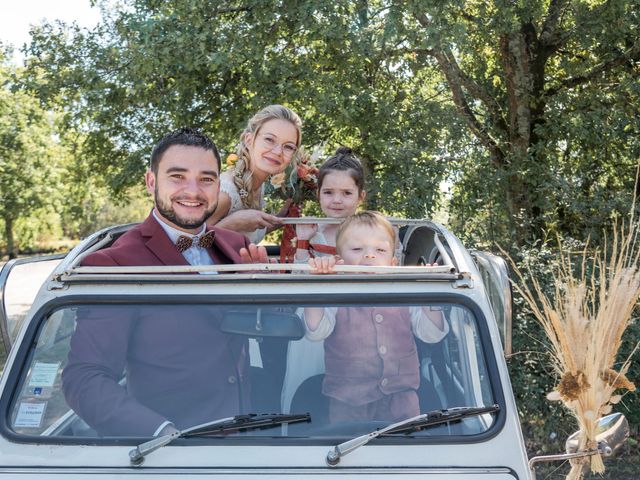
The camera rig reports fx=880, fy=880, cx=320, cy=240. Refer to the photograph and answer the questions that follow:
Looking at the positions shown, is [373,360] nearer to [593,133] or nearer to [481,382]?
[481,382]

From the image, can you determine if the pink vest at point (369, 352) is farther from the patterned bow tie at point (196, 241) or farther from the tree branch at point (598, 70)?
the tree branch at point (598, 70)

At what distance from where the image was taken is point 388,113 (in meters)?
8.96

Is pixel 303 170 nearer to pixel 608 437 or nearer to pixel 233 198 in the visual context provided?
pixel 233 198

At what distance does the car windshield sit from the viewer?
2732 millimetres

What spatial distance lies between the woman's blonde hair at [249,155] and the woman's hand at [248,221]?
237 millimetres

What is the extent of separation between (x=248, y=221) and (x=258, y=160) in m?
0.41

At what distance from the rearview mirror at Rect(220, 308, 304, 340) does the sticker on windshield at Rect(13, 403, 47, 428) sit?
0.62 meters

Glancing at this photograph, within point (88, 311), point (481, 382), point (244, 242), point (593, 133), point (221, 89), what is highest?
point (221, 89)

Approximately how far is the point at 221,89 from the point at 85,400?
6.96 meters

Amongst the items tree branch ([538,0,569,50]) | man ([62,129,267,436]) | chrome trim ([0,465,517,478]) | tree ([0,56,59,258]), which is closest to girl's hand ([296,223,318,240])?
man ([62,129,267,436])

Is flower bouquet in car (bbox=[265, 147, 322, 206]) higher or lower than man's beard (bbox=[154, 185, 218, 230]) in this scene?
higher

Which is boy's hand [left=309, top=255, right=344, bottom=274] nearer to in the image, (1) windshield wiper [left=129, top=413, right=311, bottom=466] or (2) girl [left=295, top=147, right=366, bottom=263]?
(1) windshield wiper [left=129, top=413, right=311, bottom=466]

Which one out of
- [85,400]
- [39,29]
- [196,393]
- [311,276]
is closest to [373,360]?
[311,276]

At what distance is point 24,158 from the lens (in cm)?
2923
